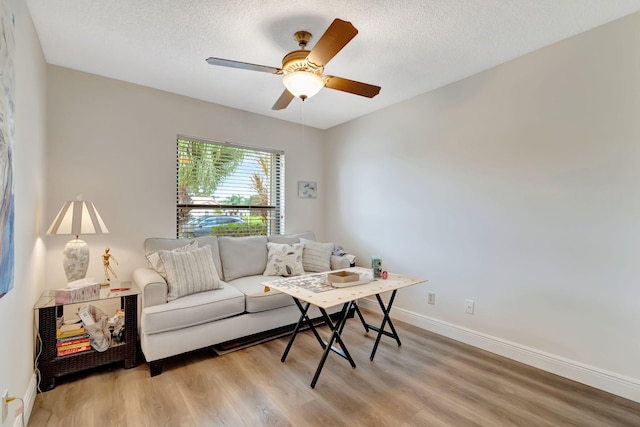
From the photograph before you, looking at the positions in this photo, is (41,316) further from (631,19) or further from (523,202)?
(631,19)

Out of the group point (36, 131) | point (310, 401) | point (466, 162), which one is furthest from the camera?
point (466, 162)

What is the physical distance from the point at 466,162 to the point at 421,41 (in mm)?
1186

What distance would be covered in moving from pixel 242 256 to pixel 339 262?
110 cm

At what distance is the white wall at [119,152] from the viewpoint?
255 cm

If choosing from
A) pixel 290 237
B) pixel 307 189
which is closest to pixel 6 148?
pixel 290 237

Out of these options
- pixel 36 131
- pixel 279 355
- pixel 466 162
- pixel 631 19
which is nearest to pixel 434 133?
pixel 466 162

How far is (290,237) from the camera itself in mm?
3756

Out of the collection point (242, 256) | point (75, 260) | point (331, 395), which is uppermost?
point (75, 260)

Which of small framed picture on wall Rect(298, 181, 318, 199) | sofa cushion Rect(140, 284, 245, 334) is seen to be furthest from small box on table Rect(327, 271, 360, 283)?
small framed picture on wall Rect(298, 181, 318, 199)

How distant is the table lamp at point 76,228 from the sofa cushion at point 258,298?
48.9 inches

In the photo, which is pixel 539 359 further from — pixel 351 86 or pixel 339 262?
pixel 351 86

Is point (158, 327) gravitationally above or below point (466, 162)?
below

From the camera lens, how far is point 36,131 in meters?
2.07

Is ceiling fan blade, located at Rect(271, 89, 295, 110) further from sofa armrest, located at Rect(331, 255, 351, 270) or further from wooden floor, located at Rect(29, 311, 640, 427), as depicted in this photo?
wooden floor, located at Rect(29, 311, 640, 427)
